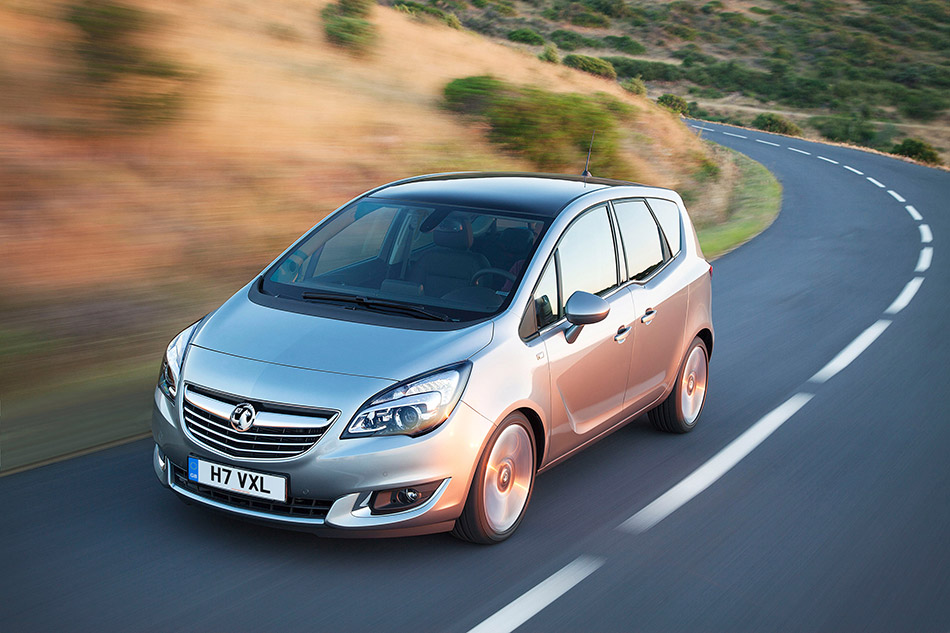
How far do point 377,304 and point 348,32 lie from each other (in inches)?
713

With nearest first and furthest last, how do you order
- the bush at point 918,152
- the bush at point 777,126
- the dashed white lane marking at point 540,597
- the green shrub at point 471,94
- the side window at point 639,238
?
the dashed white lane marking at point 540,597
the side window at point 639,238
the green shrub at point 471,94
the bush at point 918,152
the bush at point 777,126

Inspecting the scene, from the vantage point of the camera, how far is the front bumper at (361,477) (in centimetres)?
421

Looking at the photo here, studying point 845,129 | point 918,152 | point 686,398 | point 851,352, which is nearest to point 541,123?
point 851,352

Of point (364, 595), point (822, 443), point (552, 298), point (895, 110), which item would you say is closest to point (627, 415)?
point (552, 298)

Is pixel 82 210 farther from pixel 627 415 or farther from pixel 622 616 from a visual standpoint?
pixel 622 616

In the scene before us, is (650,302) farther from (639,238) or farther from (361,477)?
(361,477)

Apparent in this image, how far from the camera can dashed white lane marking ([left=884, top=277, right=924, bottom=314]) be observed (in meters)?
11.2

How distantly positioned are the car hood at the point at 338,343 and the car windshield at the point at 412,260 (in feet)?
0.81

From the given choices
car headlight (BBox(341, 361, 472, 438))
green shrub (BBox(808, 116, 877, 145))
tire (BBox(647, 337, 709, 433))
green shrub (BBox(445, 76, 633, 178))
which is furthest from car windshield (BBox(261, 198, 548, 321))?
green shrub (BBox(808, 116, 877, 145))

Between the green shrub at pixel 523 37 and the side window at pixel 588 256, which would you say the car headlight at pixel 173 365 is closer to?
the side window at pixel 588 256

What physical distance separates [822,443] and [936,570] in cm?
187

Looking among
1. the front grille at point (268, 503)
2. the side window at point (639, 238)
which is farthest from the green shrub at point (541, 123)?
the front grille at point (268, 503)

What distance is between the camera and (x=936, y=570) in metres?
4.77

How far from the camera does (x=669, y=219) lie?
676 centimetres
